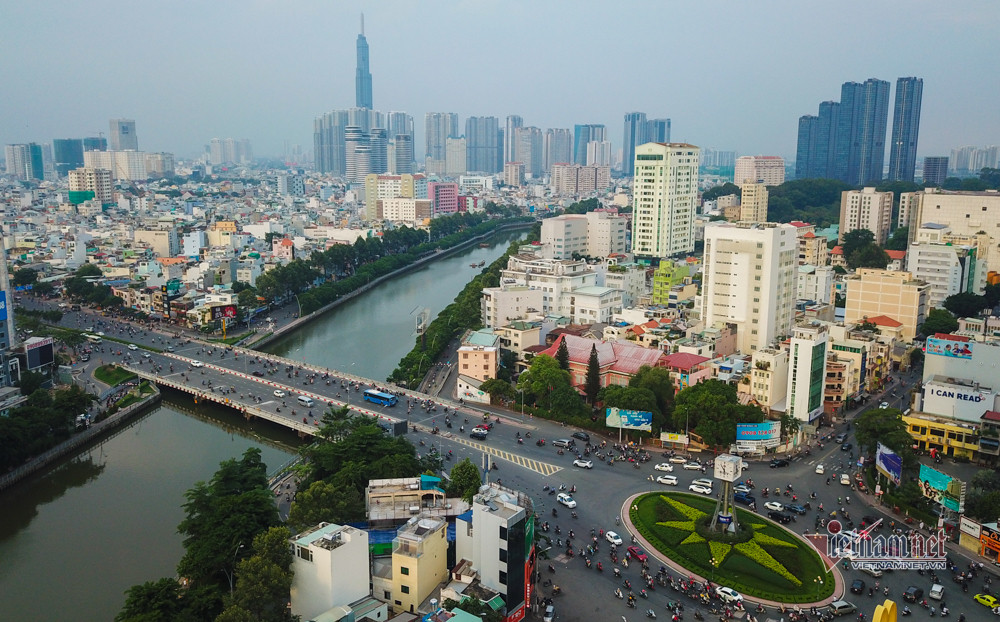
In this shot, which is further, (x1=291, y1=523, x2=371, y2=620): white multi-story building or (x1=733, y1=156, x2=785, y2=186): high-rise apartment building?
(x1=733, y1=156, x2=785, y2=186): high-rise apartment building

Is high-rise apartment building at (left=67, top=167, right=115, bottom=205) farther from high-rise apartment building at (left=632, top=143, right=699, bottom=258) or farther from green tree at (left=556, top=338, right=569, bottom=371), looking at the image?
green tree at (left=556, top=338, right=569, bottom=371)

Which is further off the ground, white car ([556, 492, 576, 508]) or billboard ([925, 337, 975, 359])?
billboard ([925, 337, 975, 359])

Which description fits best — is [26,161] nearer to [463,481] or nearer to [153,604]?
[463,481]

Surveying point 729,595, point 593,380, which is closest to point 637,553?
point 729,595

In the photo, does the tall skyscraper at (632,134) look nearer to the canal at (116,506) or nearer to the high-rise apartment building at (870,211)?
the high-rise apartment building at (870,211)

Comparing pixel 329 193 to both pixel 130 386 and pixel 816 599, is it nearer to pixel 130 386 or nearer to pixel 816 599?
pixel 130 386

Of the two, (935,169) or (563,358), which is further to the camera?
(935,169)

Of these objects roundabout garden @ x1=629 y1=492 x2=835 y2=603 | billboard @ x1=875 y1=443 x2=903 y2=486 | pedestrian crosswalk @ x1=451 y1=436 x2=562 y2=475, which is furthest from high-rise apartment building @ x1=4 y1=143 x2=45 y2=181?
billboard @ x1=875 y1=443 x2=903 y2=486

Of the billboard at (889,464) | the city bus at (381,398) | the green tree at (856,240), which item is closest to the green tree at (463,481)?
the city bus at (381,398)
